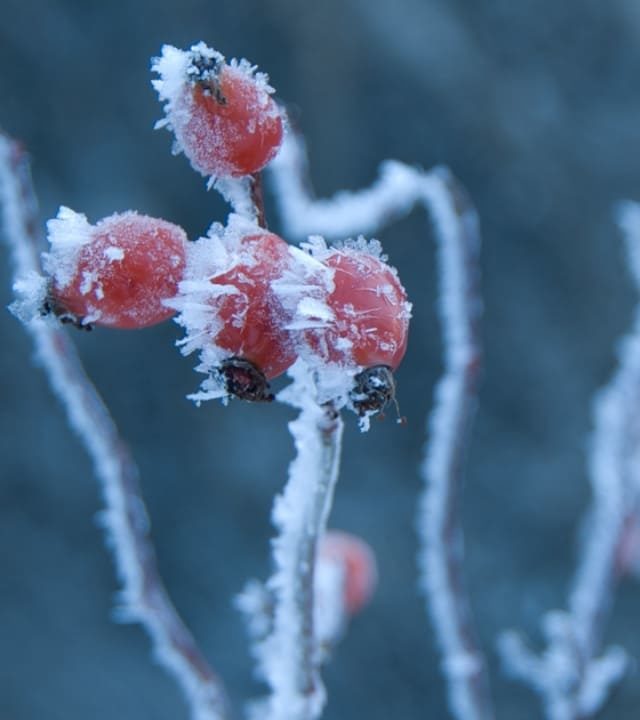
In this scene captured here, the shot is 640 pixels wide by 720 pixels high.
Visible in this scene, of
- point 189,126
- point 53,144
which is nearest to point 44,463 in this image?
point 53,144

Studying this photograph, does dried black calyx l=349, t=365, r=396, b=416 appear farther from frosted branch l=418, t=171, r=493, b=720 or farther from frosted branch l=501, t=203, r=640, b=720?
frosted branch l=501, t=203, r=640, b=720

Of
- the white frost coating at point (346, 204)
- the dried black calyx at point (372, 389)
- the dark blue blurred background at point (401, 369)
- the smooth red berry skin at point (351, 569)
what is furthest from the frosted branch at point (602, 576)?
the dark blue blurred background at point (401, 369)

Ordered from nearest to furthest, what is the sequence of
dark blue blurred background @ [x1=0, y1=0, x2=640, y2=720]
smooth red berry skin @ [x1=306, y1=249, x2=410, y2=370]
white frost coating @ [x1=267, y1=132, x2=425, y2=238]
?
smooth red berry skin @ [x1=306, y1=249, x2=410, y2=370] < white frost coating @ [x1=267, y1=132, x2=425, y2=238] < dark blue blurred background @ [x1=0, y1=0, x2=640, y2=720]

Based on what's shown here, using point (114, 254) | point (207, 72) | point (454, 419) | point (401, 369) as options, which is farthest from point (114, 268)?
point (401, 369)

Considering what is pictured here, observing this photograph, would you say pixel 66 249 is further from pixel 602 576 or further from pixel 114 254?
pixel 602 576

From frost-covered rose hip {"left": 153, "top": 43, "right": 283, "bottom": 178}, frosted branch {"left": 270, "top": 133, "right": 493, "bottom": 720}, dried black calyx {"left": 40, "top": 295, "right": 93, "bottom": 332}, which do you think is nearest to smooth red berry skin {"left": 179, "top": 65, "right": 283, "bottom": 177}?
frost-covered rose hip {"left": 153, "top": 43, "right": 283, "bottom": 178}

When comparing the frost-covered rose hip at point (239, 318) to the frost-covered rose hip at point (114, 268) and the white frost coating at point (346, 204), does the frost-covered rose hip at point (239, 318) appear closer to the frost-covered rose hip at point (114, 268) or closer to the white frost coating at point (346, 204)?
the frost-covered rose hip at point (114, 268)
